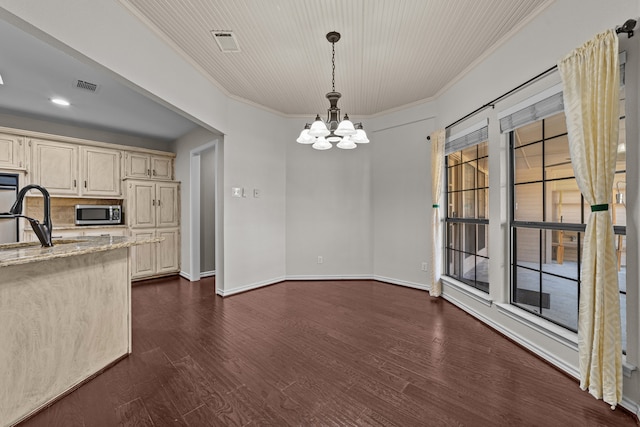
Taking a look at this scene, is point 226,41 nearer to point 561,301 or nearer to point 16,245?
point 16,245

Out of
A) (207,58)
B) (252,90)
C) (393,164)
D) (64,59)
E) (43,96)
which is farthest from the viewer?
(393,164)

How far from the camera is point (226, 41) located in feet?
8.70

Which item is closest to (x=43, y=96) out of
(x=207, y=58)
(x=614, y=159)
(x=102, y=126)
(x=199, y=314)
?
(x=102, y=126)

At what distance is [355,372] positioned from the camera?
6.73 feet

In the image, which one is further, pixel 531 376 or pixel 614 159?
pixel 531 376

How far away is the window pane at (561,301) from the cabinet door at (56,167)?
670cm

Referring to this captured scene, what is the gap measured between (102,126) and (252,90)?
3008 mm

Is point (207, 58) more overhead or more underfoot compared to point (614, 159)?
more overhead

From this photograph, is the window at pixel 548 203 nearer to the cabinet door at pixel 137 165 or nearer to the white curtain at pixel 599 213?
the white curtain at pixel 599 213

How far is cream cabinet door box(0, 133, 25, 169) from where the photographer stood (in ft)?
12.3

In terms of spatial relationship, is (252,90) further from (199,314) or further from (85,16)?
(199,314)

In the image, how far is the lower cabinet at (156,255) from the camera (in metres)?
4.76

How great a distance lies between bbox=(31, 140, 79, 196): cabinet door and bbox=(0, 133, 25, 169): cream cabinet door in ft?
0.43

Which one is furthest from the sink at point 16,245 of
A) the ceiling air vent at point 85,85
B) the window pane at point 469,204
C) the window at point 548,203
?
the window pane at point 469,204
